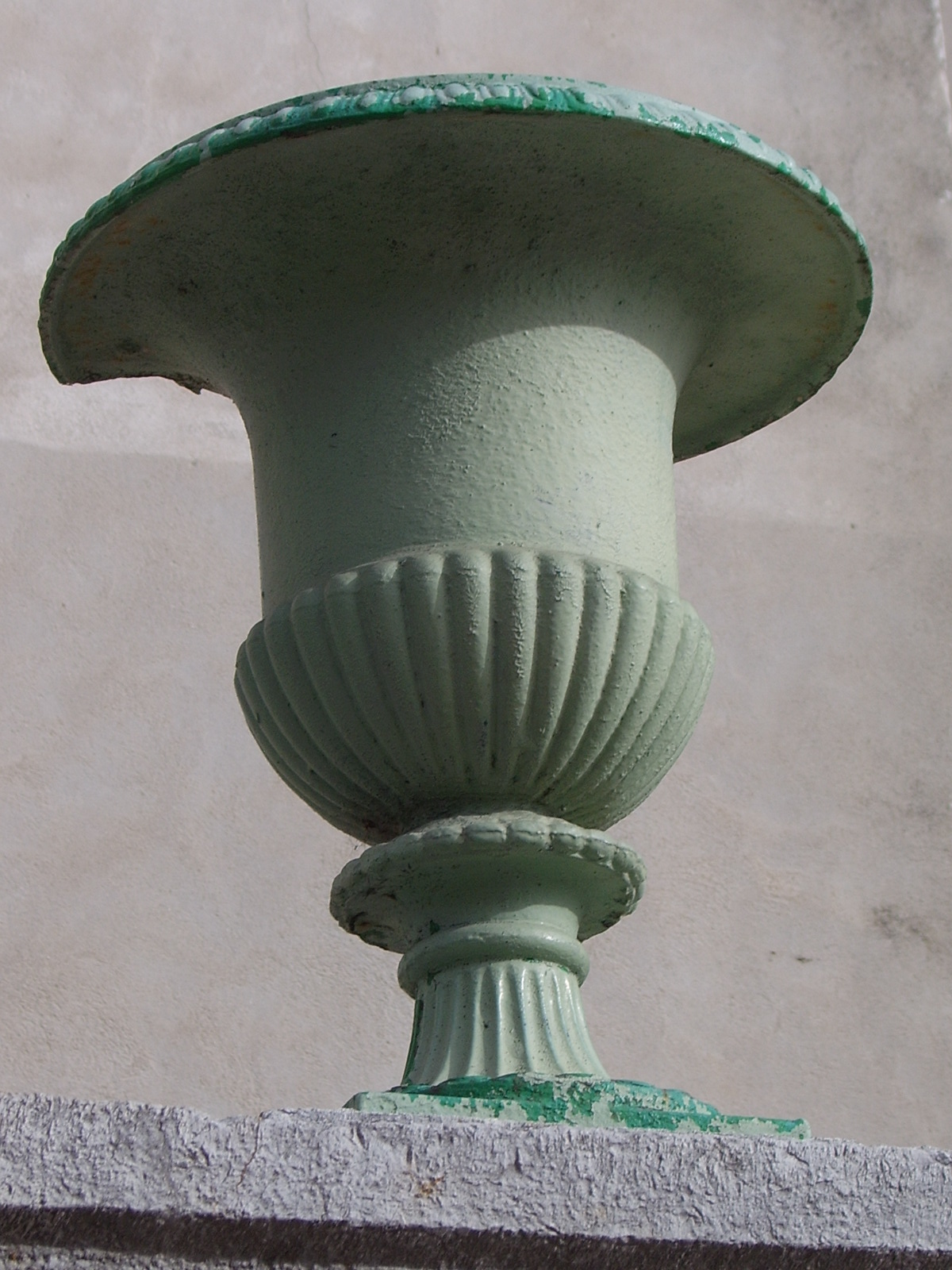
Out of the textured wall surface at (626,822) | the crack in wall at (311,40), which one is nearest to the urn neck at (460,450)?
the textured wall surface at (626,822)

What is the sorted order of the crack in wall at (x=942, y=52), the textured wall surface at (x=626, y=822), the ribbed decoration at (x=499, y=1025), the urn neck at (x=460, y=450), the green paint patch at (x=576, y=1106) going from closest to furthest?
the green paint patch at (x=576, y=1106) → the ribbed decoration at (x=499, y=1025) → the urn neck at (x=460, y=450) → the textured wall surface at (x=626, y=822) → the crack in wall at (x=942, y=52)

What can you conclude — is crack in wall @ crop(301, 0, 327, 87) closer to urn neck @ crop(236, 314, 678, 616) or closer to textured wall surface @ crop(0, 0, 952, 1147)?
textured wall surface @ crop(0, 0, 952, 1147)

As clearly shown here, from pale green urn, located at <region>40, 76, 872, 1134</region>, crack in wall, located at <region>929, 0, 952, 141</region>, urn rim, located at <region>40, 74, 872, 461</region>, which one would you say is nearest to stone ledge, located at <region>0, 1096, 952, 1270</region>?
pale green urn, located at <region>40, 76, 872, 1134</region>

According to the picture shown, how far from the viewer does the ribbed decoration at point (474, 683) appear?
5.06 feet

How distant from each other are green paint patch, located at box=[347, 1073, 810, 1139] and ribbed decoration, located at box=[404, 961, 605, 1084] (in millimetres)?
70

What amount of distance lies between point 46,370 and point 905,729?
1.46 meters

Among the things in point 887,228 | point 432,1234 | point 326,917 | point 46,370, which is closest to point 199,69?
point 46,370

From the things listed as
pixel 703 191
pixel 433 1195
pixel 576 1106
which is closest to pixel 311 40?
pixel 703 191

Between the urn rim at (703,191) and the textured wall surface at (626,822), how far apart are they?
1098 millimetres

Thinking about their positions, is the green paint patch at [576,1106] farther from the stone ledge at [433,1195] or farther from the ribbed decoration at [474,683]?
the ribbed decoration at [474,683]

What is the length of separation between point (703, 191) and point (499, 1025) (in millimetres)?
679

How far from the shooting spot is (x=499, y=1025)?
1.52 m

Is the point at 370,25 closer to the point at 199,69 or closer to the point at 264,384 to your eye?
the point at 199,69

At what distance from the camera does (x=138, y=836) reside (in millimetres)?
2898
